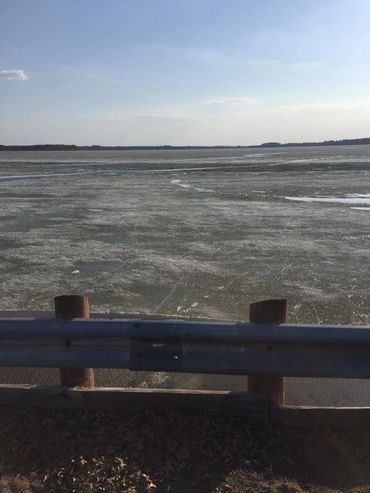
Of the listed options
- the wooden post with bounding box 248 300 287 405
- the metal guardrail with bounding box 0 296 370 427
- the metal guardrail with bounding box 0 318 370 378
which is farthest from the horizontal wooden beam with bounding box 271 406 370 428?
the metal guardrail with bounding box 0 318 370 378

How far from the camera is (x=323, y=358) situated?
3613 mm

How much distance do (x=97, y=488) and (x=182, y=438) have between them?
2.29ft

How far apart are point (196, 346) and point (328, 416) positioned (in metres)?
1.03

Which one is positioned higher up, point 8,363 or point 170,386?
point 8,363

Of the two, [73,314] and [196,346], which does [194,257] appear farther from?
[196,346]

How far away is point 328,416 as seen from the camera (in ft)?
12.2

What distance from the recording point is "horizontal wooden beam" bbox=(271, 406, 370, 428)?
147 inches

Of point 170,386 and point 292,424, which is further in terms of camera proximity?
point 170,386

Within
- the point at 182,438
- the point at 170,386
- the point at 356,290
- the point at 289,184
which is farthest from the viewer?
the point at 289,184

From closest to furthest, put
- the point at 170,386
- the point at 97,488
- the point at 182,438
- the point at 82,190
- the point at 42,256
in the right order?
the point at 97,488, the point at 182,438, the point at 170,386, the point at 42,256, the point at 82,190

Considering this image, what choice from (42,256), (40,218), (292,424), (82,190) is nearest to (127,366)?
(292,424)

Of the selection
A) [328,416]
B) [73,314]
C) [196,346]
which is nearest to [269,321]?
[196,346]

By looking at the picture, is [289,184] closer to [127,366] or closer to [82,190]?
[82,190]

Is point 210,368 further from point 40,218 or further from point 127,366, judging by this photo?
point 40,218
